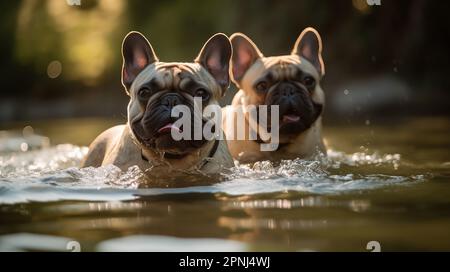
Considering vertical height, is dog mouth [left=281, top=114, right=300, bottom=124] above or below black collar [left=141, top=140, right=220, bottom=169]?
above

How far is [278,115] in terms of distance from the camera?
6.81m

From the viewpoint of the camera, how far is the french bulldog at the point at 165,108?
17.5ft

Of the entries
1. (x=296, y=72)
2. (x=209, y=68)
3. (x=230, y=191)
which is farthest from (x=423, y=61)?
(x=230, y=191)

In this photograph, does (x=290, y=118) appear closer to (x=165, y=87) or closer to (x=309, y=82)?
(x=309, y=82)

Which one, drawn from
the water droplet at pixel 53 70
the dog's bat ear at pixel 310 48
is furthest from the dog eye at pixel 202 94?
the water droplet at pixel 53 70

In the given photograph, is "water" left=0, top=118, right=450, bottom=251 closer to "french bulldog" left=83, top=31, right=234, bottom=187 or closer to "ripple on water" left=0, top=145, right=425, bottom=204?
"ripple on water" left=0, top=145, right=425, bottom=204

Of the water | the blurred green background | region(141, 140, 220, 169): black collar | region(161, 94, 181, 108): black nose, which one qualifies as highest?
the blurred green background

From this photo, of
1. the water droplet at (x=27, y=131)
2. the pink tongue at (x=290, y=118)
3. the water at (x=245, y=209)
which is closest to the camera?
the water at (x=245, y=209)

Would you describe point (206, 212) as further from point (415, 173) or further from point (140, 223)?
point (415, 173)

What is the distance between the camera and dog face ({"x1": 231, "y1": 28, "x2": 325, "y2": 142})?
267 inches

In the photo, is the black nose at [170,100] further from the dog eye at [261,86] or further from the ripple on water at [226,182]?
the dog eye at [261,86]

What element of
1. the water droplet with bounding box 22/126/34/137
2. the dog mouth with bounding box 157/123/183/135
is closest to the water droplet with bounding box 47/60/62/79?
the water droplet with bounding box 22/126/34/137

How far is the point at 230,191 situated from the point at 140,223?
1.12 metres

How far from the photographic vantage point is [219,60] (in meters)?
6.05
